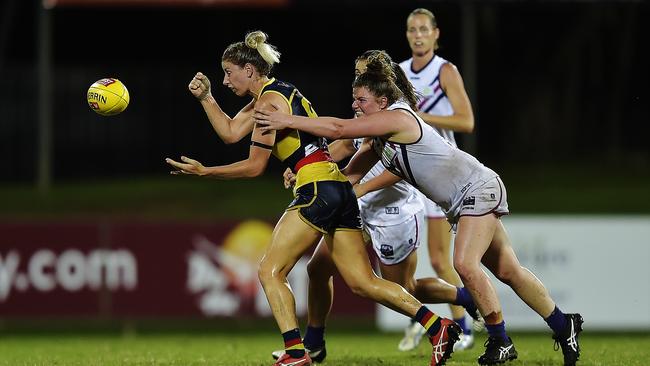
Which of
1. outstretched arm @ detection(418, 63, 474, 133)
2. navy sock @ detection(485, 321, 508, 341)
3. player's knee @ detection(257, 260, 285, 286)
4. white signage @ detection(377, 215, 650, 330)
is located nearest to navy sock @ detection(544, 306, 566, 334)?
navy sock @ detection(485, 321, 508, 341)

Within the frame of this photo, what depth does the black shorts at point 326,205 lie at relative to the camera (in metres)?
8.03

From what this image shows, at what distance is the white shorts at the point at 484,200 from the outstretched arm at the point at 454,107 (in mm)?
1592

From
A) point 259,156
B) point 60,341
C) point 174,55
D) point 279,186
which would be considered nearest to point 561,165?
point 279,186

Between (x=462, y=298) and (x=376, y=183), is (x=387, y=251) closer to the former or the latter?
(x=376, y=183)

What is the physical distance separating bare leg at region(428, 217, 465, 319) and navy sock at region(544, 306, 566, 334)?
6.17ft

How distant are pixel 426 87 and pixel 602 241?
4.31 m

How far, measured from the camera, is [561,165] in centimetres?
2327

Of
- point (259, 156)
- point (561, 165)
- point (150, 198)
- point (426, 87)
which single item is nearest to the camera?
point (259, 156)

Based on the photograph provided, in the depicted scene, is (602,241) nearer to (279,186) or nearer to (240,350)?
(240,350)

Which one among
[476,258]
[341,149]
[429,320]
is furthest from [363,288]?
[341,149]

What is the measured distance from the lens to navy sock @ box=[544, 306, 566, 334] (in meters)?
8.14

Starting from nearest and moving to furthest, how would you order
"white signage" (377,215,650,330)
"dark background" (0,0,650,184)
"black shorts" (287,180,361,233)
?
1. "black shorts" (287,180,361,233)
2. "white signage" (377,215,650,330)
3. "dark background" (0,0,650,184)

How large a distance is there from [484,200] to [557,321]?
3.11 feet

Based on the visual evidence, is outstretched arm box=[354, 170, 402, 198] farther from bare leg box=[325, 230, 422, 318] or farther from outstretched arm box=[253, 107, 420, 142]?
outstretched arm box=[253, 107, 420, 142]
